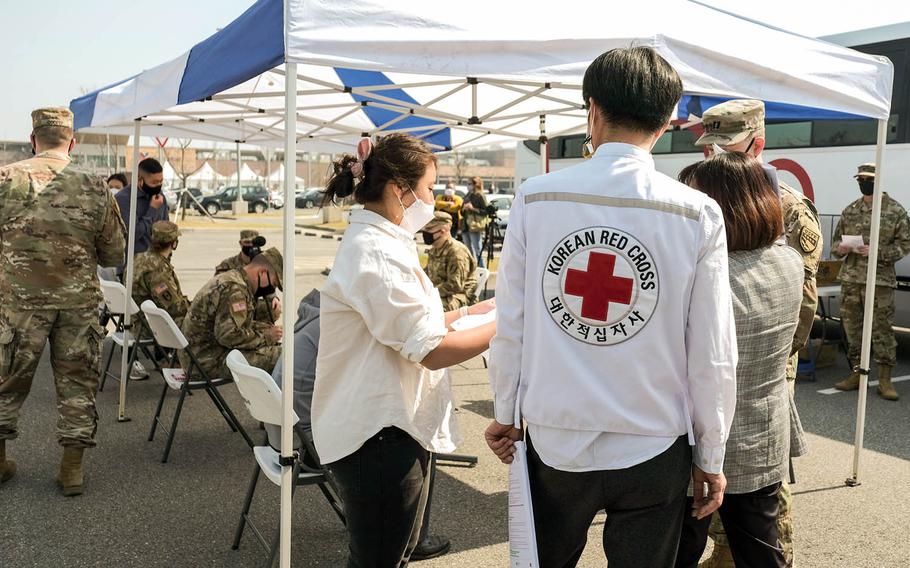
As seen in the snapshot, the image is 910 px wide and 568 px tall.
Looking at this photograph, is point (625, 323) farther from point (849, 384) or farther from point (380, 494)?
point (849, 384)

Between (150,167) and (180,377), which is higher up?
(150,167)

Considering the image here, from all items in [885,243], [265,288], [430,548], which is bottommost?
[430,548]

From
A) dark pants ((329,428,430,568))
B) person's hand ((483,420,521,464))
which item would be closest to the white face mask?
dark pants ((329,428,430,568))

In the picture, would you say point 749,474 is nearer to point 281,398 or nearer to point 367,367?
point 367,367

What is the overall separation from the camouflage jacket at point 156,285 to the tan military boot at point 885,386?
5.52 meters

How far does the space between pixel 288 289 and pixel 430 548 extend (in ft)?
4.74

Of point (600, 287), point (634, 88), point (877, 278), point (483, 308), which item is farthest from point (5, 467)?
point (877, 278)

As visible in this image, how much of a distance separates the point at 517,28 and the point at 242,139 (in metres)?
5.29

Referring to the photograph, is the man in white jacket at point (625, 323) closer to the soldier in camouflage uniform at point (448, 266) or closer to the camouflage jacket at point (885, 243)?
the soldier in camouflage uniform at point (448, 266)

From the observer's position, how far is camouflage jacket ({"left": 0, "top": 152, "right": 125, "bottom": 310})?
12.6ft

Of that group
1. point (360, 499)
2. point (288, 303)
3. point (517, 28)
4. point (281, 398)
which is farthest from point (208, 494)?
point (517, 28)

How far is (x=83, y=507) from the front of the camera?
12.5ft

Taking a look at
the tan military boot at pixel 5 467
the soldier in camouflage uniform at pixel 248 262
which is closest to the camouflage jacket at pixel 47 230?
the tan military boot at pixel 5 467

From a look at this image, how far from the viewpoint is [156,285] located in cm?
580
